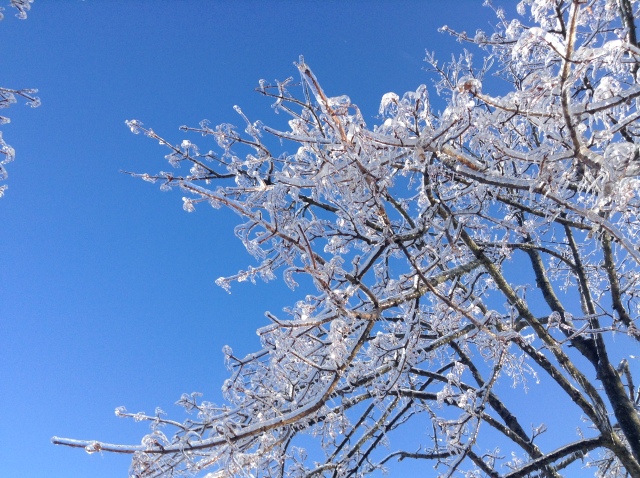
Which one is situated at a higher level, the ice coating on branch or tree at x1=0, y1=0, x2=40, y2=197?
tree at x1=0, y1=0, x2=40, y2=197

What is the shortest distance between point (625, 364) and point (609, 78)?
Answer: 4.75 m

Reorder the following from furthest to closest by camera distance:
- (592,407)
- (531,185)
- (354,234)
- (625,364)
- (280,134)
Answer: (625,364)
(592,407)
(354,234)
(280,134)
(531,185)

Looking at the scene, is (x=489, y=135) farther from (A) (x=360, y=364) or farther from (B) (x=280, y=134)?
(A) (x=360, y=364)

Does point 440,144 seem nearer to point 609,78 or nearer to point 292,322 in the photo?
point 609,78

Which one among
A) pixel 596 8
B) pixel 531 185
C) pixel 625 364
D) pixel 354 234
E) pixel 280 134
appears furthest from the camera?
pixel 625 364

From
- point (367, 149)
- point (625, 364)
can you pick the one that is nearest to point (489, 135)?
point (367, 149)

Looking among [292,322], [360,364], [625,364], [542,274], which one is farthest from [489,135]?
[625,364]

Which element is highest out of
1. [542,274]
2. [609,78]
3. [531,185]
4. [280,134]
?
[542,274]

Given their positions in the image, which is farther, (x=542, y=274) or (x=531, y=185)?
(x=542, y=274)

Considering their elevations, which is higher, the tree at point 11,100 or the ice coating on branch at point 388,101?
the tree at point 11,100

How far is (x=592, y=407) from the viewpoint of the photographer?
13.8 feet

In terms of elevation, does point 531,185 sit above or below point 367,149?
below

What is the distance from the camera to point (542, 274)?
570 centimetres

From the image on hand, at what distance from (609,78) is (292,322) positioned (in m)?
2.03
